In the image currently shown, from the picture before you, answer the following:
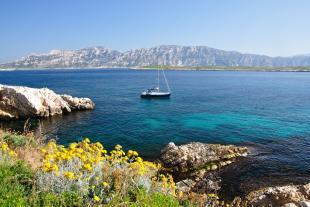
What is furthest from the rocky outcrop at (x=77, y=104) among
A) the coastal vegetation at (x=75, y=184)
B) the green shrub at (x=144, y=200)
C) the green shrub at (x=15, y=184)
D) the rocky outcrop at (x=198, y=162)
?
the green shrub at (x=144, y=200)

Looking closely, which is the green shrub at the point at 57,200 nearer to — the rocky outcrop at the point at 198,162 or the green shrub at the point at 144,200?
the green shrub at the point at 144,200

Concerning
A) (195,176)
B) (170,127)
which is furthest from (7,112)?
(195,176)

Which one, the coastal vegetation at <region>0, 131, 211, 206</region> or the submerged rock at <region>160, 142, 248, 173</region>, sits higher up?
the coastal vegetation at <region>0, 131, 211, 206</region>

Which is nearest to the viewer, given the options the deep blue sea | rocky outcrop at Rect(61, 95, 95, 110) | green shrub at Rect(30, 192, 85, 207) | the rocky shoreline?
green shrub at Rect(30, 192, 85, 207)

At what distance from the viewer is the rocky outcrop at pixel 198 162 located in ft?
74.6

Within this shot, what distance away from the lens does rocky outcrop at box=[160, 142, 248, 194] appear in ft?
74.6

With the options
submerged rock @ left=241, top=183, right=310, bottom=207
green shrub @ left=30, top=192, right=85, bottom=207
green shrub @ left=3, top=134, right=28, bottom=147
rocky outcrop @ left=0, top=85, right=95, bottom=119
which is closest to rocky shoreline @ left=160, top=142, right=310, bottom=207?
submerged rock @ left=241, top=183, right=310, bottom=207

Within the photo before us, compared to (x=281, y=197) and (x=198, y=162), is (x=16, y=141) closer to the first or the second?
(x=281, y=197)

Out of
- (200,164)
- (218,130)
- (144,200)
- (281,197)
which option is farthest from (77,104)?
(144,200)

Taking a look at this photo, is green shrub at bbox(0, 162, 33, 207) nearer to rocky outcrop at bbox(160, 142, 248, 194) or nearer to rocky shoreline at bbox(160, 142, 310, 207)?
rocky shoreline at bbox(160, 142, 310, 207)

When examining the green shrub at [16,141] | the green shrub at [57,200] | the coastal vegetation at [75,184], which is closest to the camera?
the green shrub at [57,200]

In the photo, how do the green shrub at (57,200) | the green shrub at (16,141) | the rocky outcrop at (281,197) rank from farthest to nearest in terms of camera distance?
the rocky outcrop at (281,197) → the green shrub at (16,141) → the green shrub at (57,200)

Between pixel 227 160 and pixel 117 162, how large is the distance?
65.8 ft

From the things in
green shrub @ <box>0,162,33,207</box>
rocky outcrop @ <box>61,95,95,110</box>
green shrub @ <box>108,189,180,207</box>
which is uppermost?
green shrub @ <box>0,162,33,207</box>
